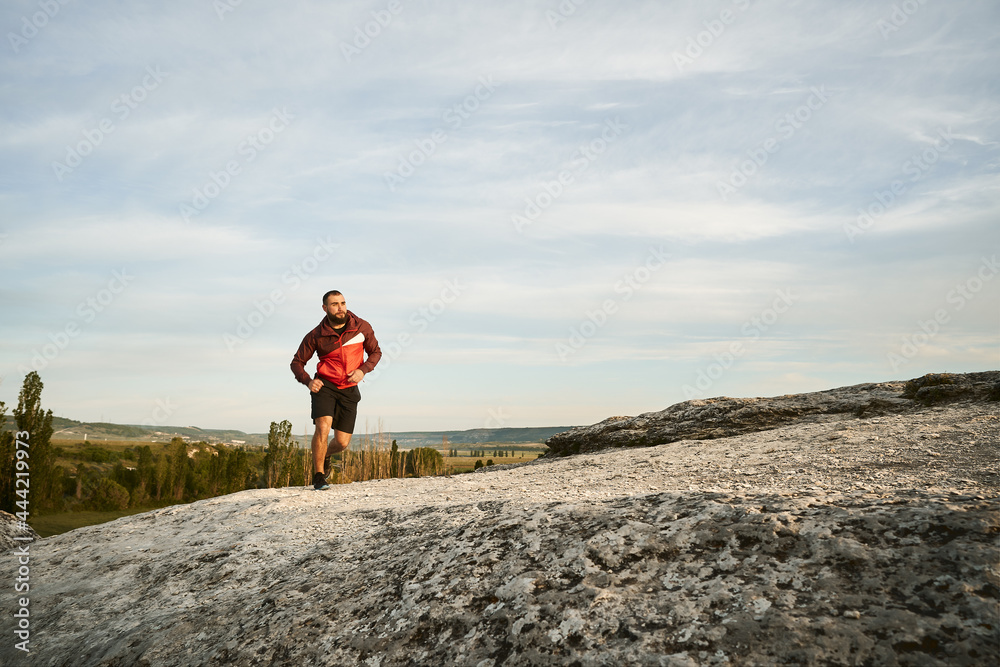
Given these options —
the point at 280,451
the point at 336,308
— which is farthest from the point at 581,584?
the point at 280,451

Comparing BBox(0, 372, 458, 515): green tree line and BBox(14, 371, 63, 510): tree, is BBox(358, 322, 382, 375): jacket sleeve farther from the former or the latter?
BBox(14, 371, 63, 510): tree

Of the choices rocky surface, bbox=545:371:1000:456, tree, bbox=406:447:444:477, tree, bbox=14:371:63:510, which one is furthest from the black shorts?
tree, bbox=14:371:63:510

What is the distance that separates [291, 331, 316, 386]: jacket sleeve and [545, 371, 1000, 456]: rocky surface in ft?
19.8

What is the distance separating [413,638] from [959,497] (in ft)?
9.64

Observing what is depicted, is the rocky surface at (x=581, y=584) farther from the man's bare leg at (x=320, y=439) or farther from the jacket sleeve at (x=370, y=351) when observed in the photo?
the jacket sleeve at (x=370, y=351)

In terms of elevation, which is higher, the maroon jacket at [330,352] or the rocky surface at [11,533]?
the maroon jacket at [330,352]

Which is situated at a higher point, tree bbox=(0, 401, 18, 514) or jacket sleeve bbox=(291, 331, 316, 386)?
jacket sleeve bbox=(291, 331, 316, 386)

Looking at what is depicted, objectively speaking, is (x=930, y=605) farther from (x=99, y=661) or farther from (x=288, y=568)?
(x=99, y=661)

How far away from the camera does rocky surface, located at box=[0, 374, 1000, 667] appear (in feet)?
7.68

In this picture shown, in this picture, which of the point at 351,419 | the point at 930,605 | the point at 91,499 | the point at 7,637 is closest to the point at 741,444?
the point at 351,419

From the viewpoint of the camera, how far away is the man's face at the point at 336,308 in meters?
8.80

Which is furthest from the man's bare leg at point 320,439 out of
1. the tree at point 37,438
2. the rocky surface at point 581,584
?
the tree at point 37,438

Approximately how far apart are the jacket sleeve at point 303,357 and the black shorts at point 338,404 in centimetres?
30

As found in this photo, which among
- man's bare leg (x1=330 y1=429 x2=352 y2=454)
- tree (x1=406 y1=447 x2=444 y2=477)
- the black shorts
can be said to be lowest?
tree (x1=406 y1=447 x2=444 y2=477)
